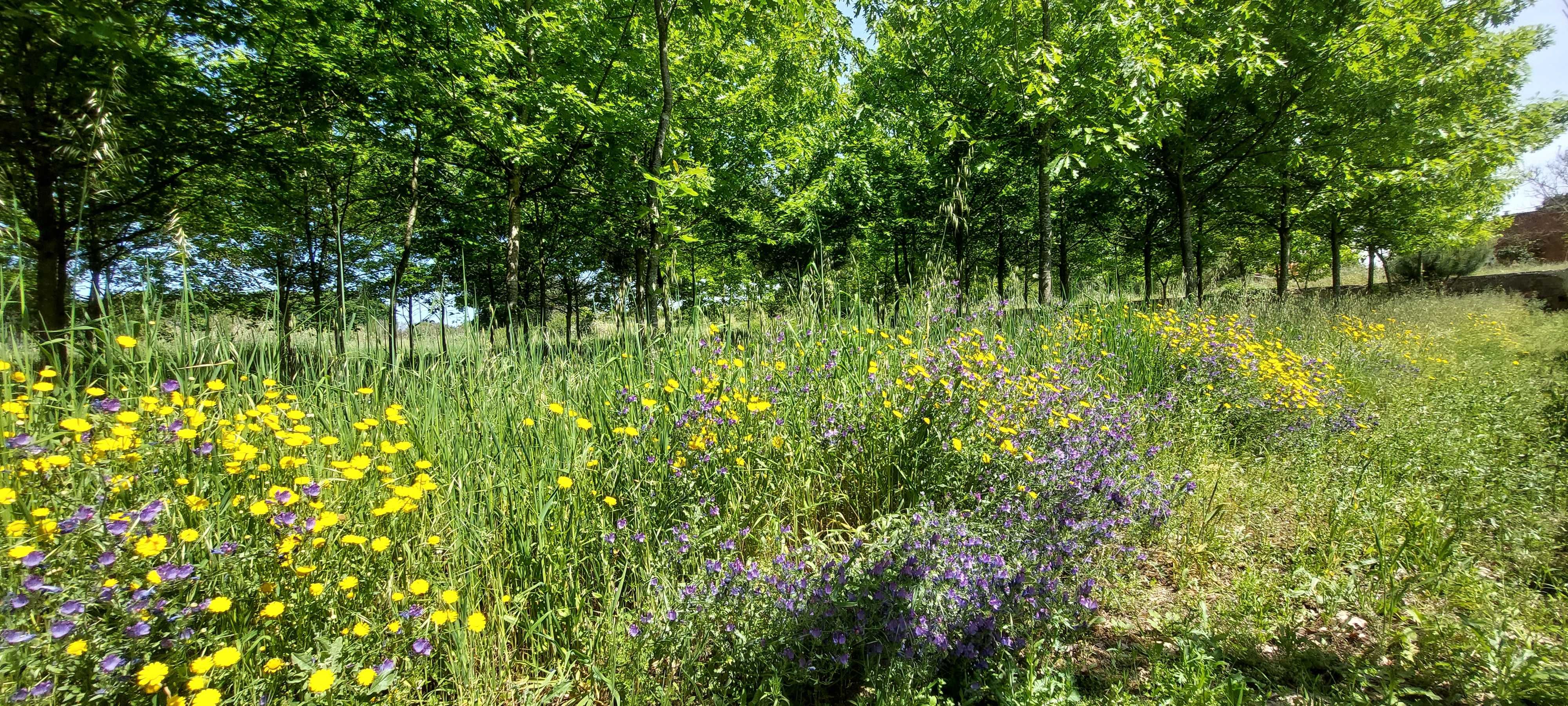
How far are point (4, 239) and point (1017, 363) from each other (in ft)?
18.9

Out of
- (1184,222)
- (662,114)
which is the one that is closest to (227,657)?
(662,114)

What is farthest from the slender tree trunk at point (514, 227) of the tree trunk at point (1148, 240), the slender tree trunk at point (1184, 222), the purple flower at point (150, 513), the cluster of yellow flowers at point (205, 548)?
the tree trunk at point (1148, 240)

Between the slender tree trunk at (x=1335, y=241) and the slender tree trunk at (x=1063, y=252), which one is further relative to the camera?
the slender tree trunk at (x=1063, y=252)

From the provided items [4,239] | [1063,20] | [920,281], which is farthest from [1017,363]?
[4,239]

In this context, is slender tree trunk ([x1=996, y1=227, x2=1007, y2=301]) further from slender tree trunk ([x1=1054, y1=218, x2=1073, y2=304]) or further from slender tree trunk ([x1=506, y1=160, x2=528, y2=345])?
slender tree trunk ([x1=506, y1=160, x2=528, y2=345])

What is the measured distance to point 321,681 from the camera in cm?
119

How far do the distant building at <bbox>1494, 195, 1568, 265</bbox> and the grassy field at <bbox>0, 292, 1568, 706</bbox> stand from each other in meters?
35.6

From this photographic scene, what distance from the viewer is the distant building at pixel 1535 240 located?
82.2 ft

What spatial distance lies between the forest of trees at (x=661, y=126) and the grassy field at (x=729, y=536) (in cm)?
54

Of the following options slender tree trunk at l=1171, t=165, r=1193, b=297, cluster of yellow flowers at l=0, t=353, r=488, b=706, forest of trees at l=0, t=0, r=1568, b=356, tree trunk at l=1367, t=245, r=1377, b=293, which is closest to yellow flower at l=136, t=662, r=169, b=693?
cluster of yellow flowers at l=0, t=353, r=488, b=706

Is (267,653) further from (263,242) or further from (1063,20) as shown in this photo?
(263,242)

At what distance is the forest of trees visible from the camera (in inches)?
179

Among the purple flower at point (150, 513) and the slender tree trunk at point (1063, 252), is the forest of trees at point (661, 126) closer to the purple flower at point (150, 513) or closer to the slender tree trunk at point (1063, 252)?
the purple flower at point (150, 513)

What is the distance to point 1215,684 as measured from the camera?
1709 mm
